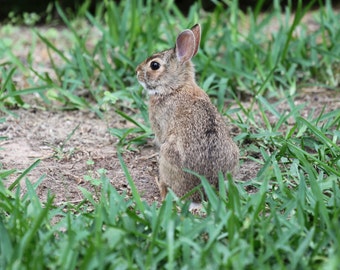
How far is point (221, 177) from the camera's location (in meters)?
4.23

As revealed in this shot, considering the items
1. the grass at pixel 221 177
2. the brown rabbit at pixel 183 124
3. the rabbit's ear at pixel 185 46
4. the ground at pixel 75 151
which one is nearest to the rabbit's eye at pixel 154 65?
the brown rabbit at pixel 183 124

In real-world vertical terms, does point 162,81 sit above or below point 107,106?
above

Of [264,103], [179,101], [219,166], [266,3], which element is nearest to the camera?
[219,166]

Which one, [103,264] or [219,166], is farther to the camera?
[219,166]

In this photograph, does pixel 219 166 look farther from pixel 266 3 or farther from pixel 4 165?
pixel 266 3

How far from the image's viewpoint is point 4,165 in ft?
16.7

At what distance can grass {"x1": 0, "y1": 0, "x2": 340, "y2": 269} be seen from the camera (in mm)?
3580

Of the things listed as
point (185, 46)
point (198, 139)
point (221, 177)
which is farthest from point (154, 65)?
point (221, 177)

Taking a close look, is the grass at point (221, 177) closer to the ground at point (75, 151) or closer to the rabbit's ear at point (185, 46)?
the ground at point (75, 151)

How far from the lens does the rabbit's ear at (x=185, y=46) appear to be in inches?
211

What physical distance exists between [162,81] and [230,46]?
155cm

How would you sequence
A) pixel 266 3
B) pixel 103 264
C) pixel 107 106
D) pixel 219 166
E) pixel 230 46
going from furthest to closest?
pixel 266 3, pixel 230 46, pixel 107 106, pixel 219 166, pixel 103 264

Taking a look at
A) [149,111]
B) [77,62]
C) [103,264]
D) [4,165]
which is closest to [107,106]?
[77,62]

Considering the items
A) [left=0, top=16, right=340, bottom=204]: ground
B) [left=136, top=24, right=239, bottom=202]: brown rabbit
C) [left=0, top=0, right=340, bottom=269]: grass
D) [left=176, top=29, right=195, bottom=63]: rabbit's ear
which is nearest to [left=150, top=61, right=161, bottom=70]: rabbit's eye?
[left=136, top=24, right=239, bottom=202]: brown rabbit
